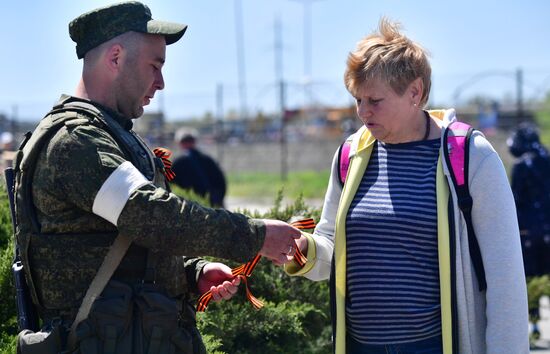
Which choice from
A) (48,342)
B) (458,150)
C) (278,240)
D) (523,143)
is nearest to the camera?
(48,342)

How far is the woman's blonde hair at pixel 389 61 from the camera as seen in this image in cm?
316

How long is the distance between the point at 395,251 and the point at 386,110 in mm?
493

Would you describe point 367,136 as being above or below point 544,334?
above

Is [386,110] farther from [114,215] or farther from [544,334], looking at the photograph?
[544,334]

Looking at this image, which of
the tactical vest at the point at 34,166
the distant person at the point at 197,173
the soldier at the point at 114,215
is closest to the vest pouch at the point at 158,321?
the soldier at the point at 114,215

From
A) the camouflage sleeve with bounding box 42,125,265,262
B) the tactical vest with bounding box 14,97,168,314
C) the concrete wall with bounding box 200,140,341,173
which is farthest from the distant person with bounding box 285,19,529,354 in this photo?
the concrete wall with bounding box 200,140,341,173

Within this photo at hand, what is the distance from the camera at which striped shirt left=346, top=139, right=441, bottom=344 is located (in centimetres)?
308

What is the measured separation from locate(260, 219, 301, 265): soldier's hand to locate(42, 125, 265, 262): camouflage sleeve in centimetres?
16

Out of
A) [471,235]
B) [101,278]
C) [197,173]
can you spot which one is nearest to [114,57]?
[101,278]

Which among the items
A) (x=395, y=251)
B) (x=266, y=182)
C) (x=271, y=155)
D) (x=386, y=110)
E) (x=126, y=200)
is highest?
(x=386, y=110)

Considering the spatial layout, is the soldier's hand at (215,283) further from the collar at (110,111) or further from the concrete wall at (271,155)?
the concrete wall at (271,155)

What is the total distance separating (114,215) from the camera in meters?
2.70

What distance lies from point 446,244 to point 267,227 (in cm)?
60

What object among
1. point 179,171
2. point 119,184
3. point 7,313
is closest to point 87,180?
point 119,184
